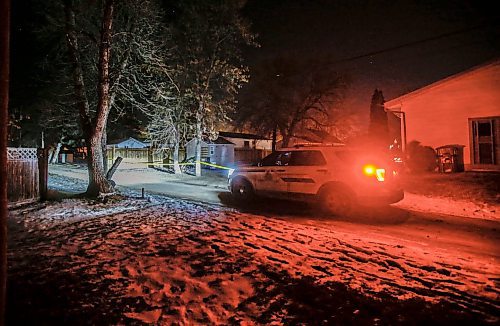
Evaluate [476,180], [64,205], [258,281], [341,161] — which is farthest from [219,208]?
[476,180]

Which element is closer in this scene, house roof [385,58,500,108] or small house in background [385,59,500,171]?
house roof [385,58,500,108]

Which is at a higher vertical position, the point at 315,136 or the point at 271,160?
the point at 315,136

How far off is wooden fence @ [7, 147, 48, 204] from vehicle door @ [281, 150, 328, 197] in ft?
23.8

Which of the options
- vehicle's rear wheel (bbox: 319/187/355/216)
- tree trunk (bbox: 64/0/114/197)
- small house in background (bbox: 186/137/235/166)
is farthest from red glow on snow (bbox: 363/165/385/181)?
small house in background (bbox: 186/137/235/166)

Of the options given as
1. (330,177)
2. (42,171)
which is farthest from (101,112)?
(330,177)

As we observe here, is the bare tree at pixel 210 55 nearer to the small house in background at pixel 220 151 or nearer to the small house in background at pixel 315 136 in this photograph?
the small house in background at pixel 315 136

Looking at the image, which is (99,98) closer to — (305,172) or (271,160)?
(271,160)

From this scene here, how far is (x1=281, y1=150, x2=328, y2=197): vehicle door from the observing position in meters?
9.02

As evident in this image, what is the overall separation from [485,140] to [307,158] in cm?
1092

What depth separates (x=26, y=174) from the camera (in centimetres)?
983

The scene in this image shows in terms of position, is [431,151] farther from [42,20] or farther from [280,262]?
[42,20]

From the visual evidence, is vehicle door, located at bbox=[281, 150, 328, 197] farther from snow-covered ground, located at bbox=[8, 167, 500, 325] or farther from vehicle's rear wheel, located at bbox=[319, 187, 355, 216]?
snow-covered ground, located at bbox=[8, 167, 500, 325]

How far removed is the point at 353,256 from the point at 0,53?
5058mm

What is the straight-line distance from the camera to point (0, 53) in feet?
6.91
